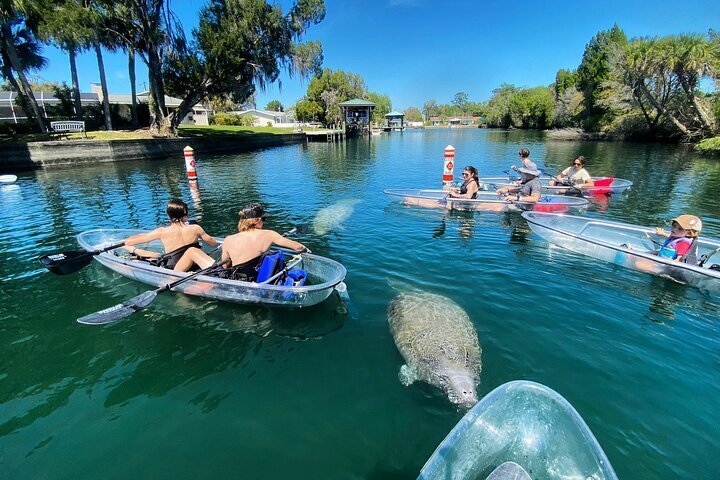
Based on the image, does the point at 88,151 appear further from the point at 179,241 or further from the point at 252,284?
the point at 252,284

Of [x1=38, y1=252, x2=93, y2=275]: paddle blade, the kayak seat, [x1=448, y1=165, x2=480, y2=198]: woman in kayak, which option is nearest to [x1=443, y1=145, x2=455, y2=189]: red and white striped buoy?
[x1=448, y1=165, x2=480, y2=198]: woman in kayak

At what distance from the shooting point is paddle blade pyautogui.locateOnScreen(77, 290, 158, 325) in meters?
4.94

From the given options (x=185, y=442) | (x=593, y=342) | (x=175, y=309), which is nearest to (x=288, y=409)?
(x=185, y=442)

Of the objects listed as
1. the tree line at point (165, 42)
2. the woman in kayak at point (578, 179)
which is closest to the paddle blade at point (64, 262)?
the woman in kayak at point (578, 179)

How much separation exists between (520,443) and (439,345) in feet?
6.03

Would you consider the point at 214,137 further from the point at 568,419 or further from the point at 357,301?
the point at 568,419

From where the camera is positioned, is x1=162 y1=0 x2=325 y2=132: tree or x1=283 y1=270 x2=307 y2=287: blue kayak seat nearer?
x1=283 y1=270 x2=307 y2=287: blue kayak seat

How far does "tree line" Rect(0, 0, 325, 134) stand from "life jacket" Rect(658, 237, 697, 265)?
116 ft

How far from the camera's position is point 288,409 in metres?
4.14

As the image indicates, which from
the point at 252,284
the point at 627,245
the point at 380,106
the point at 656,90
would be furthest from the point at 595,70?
the point at 380,106

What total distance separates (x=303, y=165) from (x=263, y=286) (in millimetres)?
23075

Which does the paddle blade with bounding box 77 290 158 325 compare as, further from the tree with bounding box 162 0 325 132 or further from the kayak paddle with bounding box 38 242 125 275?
the tree with bounding box 162 0 325 132

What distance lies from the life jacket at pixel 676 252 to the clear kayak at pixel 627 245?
0.16 m

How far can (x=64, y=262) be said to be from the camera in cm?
648
